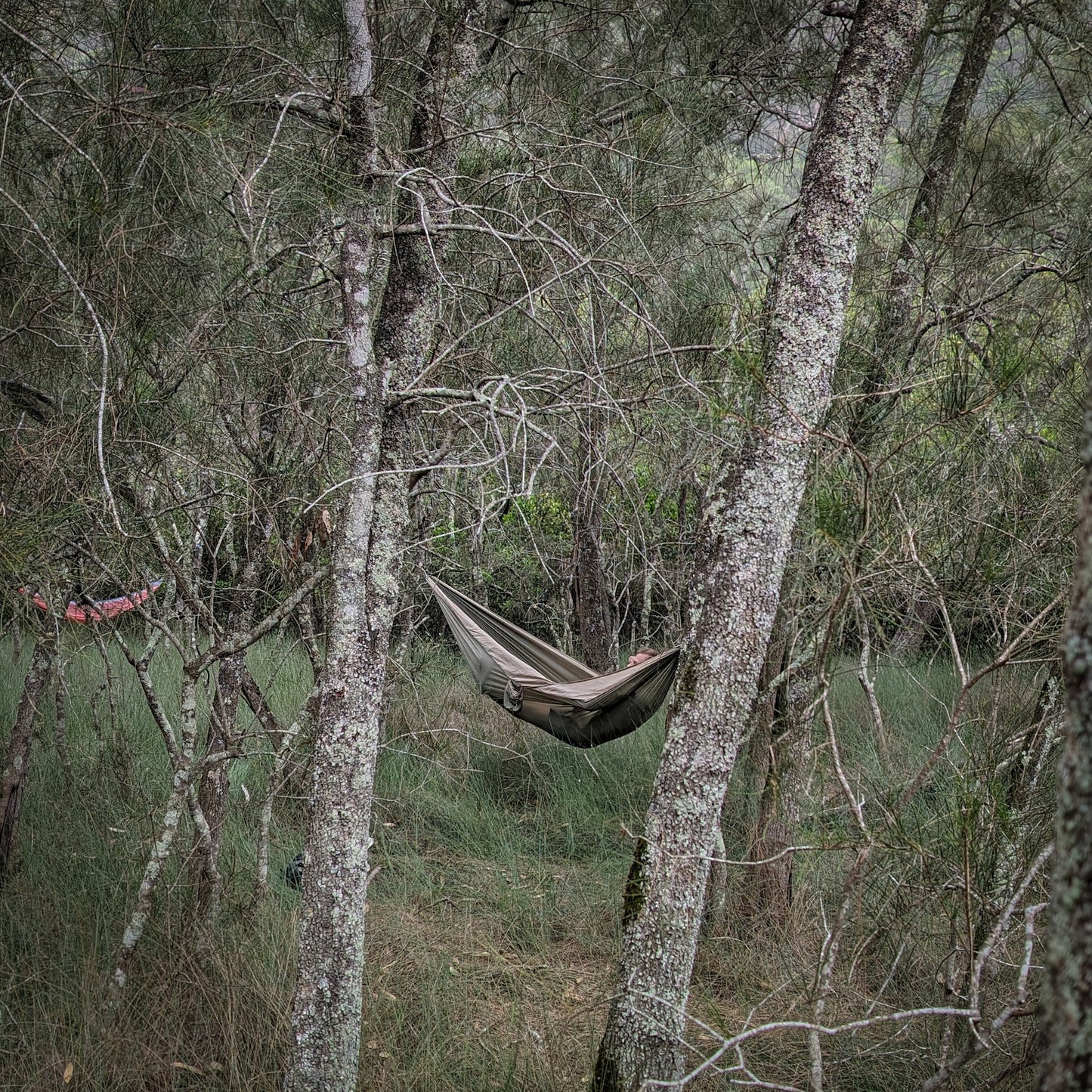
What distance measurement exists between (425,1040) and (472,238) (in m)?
2.07

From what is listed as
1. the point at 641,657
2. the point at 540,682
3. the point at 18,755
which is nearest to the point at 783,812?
the point at 641,657

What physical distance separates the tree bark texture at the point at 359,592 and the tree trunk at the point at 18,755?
4.79ft

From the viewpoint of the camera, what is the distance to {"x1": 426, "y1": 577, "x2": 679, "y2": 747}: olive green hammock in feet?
10.5

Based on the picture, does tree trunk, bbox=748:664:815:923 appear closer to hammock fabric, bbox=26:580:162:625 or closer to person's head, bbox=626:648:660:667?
person's head, bbox=626:648:660:667

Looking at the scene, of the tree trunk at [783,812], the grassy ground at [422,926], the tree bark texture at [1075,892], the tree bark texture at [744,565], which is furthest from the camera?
the tree trunk at [783,812]

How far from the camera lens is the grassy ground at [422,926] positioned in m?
2.15

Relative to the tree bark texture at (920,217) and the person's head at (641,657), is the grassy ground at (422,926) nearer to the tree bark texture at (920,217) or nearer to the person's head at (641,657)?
the person's head at (641,657)

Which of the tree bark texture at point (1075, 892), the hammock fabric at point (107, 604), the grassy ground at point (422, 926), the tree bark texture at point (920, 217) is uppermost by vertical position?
the tree bark texture at point (920, 217)

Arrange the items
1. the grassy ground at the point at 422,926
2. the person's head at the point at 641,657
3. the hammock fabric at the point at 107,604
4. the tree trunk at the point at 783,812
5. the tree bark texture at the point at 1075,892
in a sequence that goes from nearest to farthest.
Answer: the tree bark texture at the point at 1075,892
the grassy ground at the point at 422,926
the hammock fabric at the point at 107,604
the tree trunk at the point at 783,812
the person's head at the point at 641,657

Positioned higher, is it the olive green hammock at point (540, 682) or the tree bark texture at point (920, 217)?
the tree bark texture at point (920, 217)

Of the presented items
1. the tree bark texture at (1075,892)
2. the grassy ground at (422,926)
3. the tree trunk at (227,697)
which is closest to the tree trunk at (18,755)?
the grassy ground at (422,926)

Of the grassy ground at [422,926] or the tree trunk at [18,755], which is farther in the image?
the tree trunk at [18,755]

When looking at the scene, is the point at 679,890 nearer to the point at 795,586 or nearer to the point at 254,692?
the point at 795,586

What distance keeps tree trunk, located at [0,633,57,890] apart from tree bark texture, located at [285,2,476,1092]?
1459 mm
